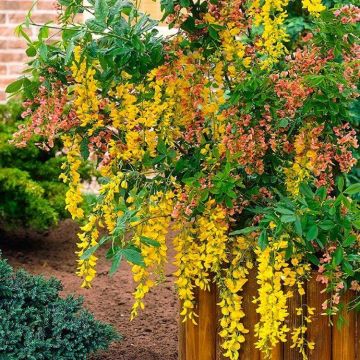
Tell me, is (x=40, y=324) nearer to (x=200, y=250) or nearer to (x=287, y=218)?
(x=200, y=250)

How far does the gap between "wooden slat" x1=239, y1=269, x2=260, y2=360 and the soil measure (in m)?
0.62

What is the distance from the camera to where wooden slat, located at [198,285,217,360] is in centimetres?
289

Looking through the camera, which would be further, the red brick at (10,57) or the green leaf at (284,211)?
the red brick at (10,57)

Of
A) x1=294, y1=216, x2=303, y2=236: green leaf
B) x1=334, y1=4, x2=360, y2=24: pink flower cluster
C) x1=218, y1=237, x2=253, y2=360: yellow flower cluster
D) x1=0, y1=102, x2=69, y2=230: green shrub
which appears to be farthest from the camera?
x1=0, y1=102, x2=69, y2=230: green shrub

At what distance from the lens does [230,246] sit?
2824 millimetres

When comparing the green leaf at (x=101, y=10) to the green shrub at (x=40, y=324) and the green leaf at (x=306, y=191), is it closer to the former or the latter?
the green leaf at (x=306, y=191)

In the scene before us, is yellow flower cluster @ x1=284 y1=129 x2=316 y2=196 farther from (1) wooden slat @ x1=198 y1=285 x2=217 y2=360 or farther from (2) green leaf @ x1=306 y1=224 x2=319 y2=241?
(1) wooden slat @ x1=198 y1=285 x2=217 y2=360

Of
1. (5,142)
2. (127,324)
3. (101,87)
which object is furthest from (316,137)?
(5,142)

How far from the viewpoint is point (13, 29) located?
5.73m

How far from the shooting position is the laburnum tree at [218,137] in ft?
8.27

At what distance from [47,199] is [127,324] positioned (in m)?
1.18

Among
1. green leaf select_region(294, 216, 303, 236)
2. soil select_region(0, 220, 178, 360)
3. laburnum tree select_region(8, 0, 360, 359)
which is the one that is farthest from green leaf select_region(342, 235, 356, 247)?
soil select_region(0, 220, 178, 360)

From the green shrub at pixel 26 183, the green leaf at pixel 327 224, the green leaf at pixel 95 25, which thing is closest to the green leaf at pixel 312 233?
the green leaf at pixel 327 224

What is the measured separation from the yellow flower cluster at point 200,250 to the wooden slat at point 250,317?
0.36ft
